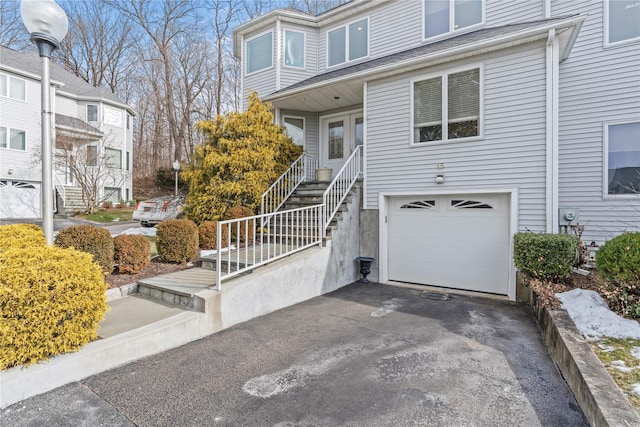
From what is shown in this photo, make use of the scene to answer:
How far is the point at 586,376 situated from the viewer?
2.55 m

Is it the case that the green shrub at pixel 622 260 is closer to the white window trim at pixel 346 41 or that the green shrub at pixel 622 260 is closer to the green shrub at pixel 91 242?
the green shrub at pixel 91 242

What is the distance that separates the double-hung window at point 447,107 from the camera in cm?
638

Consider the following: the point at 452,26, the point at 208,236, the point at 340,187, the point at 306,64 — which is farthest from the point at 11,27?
the point at 452,26

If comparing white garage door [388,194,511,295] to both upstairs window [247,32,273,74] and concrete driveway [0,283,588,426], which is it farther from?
upstairs window [247,32,273,74]

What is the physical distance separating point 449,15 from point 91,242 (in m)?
9.40

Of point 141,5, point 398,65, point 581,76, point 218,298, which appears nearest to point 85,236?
point 218,298

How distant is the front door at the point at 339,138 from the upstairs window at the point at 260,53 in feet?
9.28

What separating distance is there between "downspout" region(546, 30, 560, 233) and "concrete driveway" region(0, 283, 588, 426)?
6.96 ft

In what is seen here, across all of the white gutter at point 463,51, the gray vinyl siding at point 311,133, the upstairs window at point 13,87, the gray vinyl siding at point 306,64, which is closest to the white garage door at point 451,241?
the white gutter at point 463,51

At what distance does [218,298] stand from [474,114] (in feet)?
18.5

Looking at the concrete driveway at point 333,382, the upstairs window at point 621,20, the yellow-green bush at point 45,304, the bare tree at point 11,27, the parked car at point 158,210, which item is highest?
the bare tree at point 11,27

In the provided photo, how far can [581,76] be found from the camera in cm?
684

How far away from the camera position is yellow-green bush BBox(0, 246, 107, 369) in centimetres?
271

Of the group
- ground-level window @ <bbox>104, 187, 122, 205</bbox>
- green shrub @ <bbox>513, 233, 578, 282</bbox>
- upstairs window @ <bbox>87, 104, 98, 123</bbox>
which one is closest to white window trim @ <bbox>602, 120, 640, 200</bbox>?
green shrub @ <bbox>513, 233, 578, 282</bbox>
